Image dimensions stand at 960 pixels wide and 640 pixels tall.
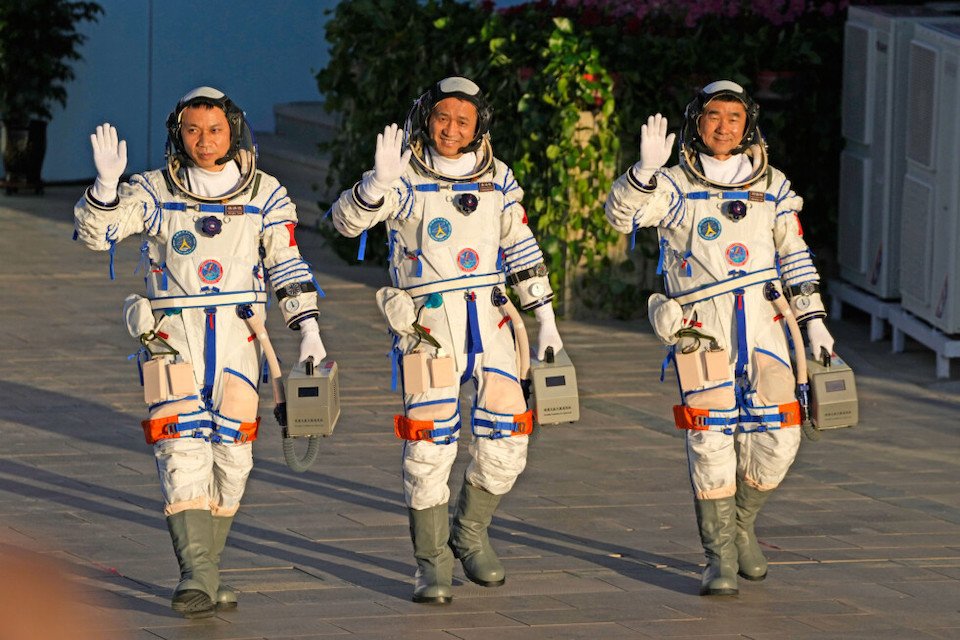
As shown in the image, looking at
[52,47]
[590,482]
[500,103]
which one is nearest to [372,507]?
[590,482]

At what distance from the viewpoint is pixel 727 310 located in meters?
5.74

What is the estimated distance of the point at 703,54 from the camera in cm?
1081

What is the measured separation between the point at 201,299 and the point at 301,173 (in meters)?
10.1


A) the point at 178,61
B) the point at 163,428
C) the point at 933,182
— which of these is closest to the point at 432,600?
the point at 163,428

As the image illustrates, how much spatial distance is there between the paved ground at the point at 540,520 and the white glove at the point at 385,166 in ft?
4.51

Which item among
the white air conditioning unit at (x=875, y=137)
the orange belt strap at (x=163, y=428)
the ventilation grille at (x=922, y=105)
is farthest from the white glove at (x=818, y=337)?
the white air conditioning unit at (x=875, y=137)

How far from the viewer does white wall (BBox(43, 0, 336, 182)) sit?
57.4 ft

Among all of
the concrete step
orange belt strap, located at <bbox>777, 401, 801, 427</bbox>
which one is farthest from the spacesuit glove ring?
the concrete step

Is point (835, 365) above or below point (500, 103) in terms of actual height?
below

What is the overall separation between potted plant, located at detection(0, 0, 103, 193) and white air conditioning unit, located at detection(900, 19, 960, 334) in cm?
973

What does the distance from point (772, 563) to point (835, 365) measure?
2.56ft

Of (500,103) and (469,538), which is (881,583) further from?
(500,103)

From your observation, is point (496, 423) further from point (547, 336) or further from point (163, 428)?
point (163, 428)

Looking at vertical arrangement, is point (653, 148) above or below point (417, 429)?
above
